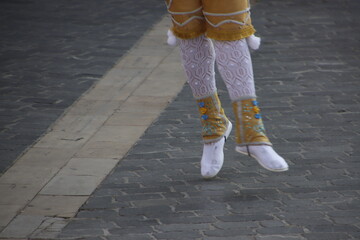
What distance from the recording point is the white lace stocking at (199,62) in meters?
4.99

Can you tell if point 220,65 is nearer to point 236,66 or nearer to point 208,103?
point 236,66

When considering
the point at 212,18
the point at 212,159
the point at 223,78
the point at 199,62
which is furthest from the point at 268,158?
the point at 212,18

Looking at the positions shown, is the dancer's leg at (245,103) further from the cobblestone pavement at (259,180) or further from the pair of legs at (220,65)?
the cobblestone pavement at (259,180)

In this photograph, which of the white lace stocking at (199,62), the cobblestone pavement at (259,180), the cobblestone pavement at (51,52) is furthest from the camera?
the cobblestone pavement at (51,52)

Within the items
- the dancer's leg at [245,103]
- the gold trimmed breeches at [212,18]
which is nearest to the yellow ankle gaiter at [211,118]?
the dancer's leg at [245,103]

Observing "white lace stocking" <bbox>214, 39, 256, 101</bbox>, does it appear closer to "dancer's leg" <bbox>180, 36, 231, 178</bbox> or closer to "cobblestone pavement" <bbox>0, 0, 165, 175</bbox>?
"dancer's leg" <bbox>180, 36, 231, 178</bbox>

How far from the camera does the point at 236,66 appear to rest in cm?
485

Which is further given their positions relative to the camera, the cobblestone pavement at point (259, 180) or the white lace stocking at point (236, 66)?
the white lace stocking at point (236, 66)

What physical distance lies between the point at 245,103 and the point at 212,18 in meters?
0.51

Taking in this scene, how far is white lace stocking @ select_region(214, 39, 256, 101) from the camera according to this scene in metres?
4.82

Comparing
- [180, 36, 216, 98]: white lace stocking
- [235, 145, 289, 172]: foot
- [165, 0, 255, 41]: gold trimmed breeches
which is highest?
[165, 0, 255, 41]: gold trimmed breeches

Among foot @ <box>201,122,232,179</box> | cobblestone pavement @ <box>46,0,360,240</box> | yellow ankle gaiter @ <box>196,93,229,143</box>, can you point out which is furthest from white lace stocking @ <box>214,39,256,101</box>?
cobblestone pavement @ <box>46,0,360,240</box>

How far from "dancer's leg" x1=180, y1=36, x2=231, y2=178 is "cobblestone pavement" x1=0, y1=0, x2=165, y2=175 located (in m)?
1.35

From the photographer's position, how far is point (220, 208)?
15.5 ft
